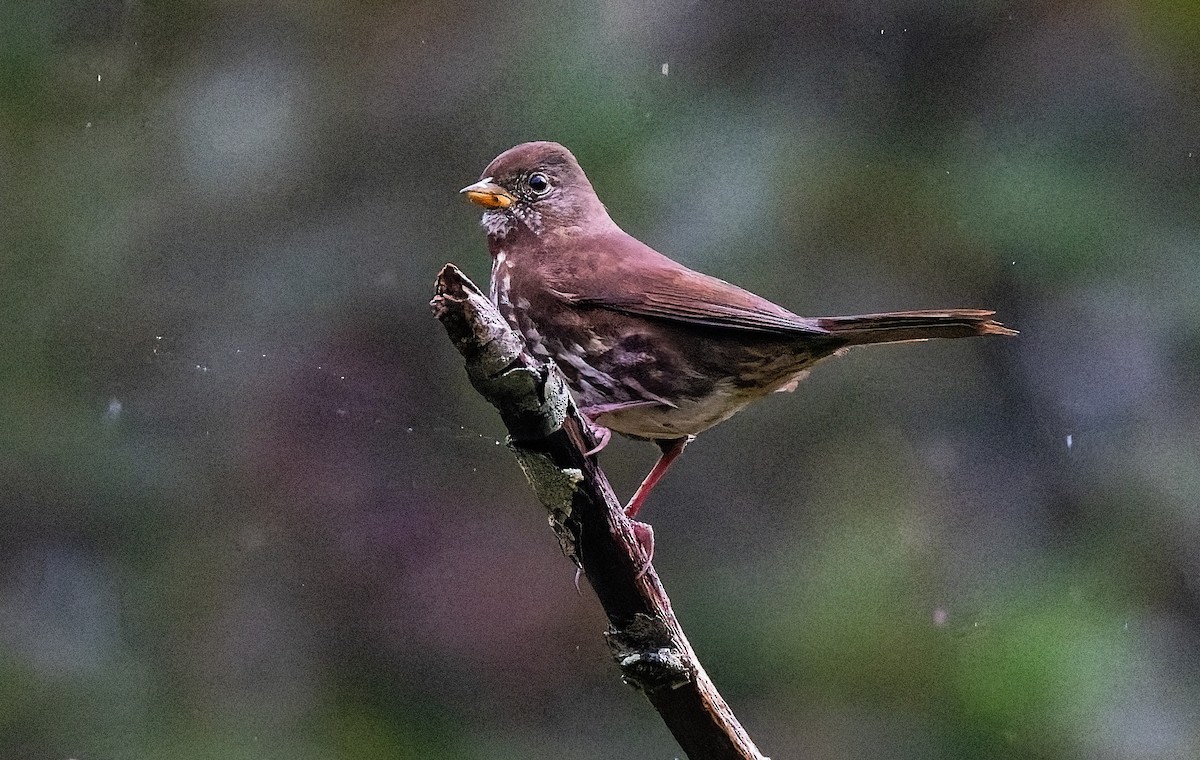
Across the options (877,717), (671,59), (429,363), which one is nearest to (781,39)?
(671,59)

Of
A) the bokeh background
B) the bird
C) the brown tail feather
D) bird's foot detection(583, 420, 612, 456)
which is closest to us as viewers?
bird's foot detection(583, 420, 612, 456)

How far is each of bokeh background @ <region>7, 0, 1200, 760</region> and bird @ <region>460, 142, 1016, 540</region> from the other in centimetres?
113

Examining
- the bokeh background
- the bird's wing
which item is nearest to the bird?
the bird's wing

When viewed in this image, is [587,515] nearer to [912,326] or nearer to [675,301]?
[675,301]

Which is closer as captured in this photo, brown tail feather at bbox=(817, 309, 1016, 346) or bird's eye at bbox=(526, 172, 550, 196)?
brown tail feather at bbox=(817, 309, 1016, 346)

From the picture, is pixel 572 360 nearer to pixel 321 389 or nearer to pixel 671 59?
pixel 321 389

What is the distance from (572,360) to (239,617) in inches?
73.9

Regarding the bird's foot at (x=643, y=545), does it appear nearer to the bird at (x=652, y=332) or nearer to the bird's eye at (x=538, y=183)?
the bird at (x=652, y=332)

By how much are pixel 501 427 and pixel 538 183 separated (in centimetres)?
136

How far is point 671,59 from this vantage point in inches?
169

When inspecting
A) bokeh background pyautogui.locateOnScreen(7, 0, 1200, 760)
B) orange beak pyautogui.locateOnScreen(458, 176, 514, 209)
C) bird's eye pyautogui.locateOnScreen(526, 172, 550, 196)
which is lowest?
bokeh background pyautogui.locateOnScreen(7, 0, 1200, 760)

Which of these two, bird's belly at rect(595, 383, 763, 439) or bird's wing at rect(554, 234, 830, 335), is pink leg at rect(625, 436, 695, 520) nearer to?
bird's belly at rect(595, 383, 763, 439)

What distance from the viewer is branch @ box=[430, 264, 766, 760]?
1.93 meters

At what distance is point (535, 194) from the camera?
8.89 ft
